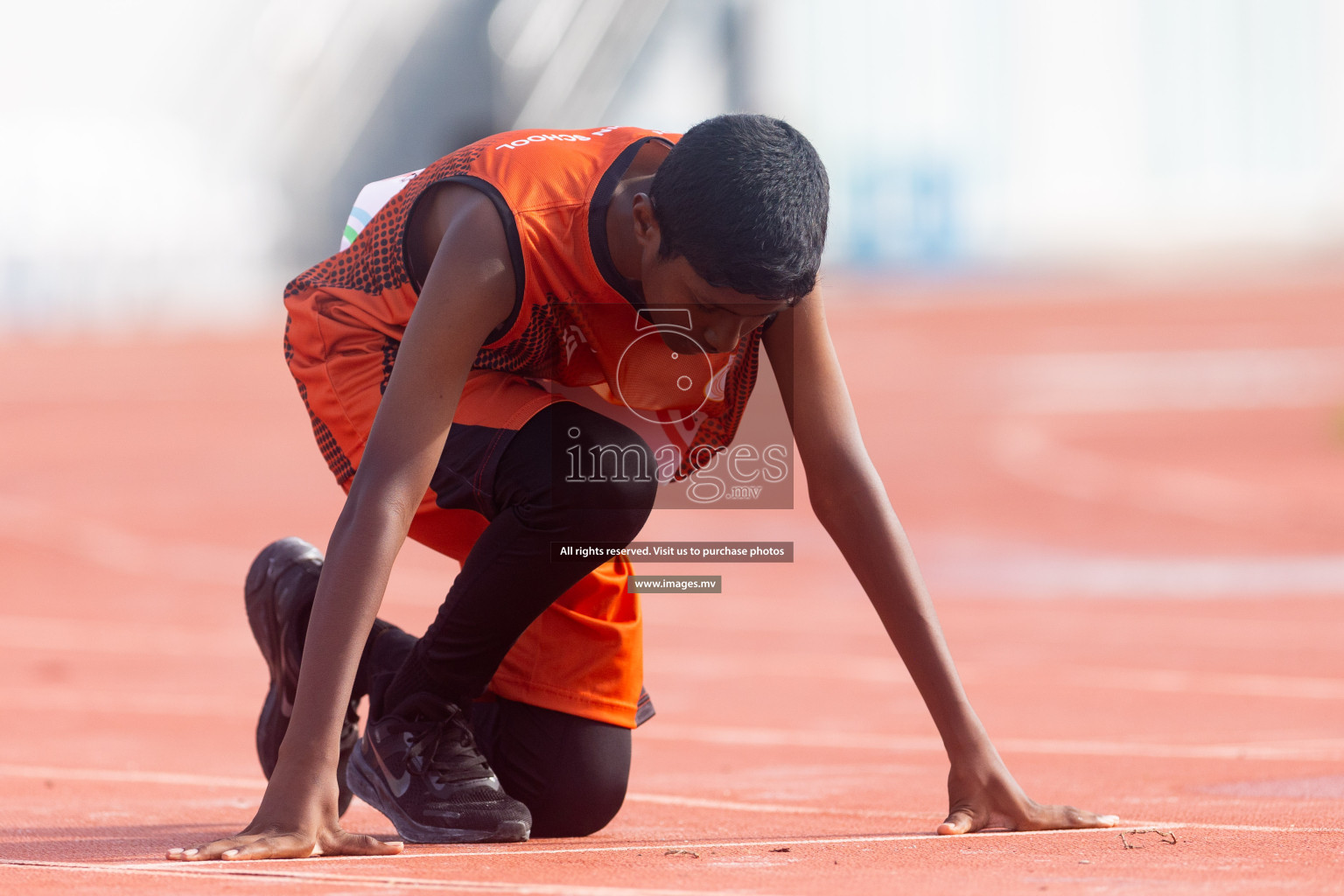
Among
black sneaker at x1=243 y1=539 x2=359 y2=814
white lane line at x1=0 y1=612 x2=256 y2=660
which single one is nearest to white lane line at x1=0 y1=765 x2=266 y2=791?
black sneaker at x1=243 y1=539 x2=359 y2=814

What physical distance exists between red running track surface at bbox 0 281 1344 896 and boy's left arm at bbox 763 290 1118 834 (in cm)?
9

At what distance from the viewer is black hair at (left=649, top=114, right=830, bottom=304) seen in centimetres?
266

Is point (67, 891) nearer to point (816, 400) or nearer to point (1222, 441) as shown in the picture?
point (816, 400)

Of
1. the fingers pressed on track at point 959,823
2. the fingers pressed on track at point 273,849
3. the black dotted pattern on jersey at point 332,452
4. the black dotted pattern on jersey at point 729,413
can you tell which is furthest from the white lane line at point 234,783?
the fingers pressed on track at point 273,849

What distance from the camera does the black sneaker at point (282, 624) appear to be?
3312 mm

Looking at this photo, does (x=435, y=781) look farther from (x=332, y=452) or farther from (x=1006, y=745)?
(x=1006, y=745)

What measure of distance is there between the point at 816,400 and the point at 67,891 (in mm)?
1514

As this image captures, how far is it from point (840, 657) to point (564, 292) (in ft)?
12.8

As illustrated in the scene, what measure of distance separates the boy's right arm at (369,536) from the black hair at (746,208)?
0.32 meters

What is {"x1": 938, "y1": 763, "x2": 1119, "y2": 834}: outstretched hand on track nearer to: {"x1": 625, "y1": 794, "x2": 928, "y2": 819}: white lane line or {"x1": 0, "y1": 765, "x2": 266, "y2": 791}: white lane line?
{"x1": 625, "y1": 794, "x2": 928, "y2": 819}: white lane line

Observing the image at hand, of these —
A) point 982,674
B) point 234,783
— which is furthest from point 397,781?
point 982,674

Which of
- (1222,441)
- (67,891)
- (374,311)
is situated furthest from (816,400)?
(1222,441)

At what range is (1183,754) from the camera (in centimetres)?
427

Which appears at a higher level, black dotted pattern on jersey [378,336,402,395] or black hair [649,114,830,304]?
black hair [649,114,830,304]
